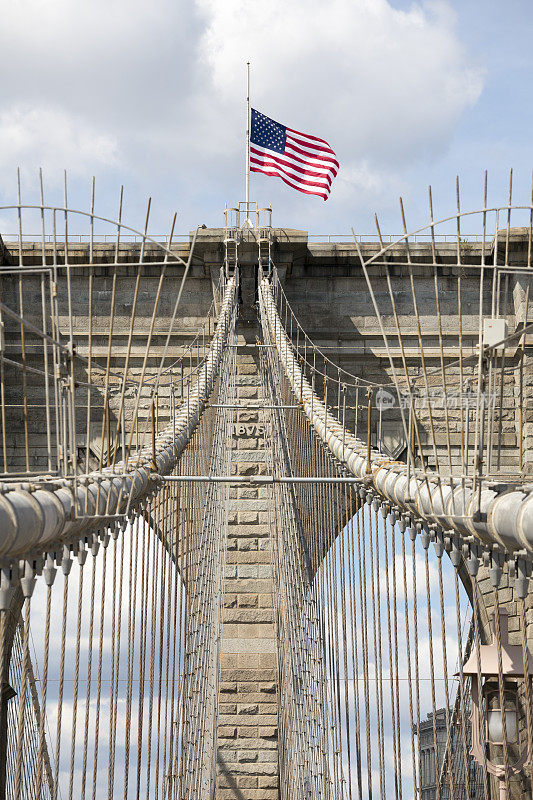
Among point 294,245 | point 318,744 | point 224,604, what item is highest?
point 294,245

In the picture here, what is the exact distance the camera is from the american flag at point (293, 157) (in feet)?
40.5

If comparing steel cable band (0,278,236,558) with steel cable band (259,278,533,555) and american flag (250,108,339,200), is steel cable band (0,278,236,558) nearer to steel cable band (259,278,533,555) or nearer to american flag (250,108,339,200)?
steel cable band (259,278,533,555)

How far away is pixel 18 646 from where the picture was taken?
12.0m

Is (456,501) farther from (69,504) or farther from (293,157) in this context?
(293,157)

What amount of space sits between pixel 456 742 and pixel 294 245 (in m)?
6.41

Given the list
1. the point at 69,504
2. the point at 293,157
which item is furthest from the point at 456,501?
the point at 293,157

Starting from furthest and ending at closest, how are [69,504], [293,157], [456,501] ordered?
[293,157], [456,501], [69,504]

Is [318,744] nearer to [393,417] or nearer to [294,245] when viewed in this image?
[393,417]

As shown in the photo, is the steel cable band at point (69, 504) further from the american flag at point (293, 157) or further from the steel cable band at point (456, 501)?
the american flag at point (293, 157)

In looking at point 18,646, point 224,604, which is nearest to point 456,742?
point 224,604

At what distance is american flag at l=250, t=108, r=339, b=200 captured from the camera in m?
12.4

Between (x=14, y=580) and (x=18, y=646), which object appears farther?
(x=18, y=646)

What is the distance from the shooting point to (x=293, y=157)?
12594 mm

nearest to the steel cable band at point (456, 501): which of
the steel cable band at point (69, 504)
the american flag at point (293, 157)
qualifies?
the steel cable band at point (69, 504)
